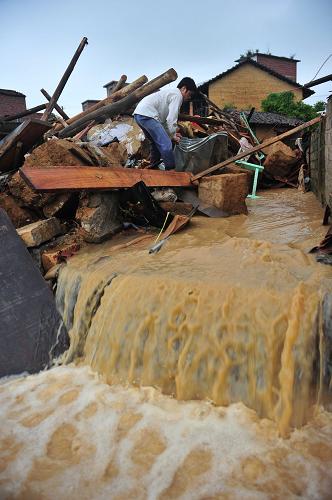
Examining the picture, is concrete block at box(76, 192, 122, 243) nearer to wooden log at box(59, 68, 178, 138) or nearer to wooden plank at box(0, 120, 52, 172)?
wooden plank at box(0, 120, 52, 172)

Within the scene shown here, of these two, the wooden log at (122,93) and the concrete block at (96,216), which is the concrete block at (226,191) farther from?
the wooden log at (122,93)

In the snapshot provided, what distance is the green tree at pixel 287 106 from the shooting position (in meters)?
24.2

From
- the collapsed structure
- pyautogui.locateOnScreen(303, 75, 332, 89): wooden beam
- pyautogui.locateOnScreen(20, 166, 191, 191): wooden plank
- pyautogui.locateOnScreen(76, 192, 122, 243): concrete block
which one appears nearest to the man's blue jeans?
the collapsed structure

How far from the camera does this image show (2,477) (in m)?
1.95

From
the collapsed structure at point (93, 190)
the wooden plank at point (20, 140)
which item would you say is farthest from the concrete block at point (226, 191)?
the wooden plank at point (20, 140)

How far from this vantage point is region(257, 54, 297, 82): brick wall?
2947 centimetres

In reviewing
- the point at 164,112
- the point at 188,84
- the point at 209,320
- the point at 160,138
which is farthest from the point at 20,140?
the point at 209,320

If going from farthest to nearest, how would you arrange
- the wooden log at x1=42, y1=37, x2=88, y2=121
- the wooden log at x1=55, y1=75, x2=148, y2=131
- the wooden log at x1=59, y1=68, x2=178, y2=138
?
the wooden log at x1=42, y1=37, x2=88, y2=121
the wooden log at x1=55, y1=75, x2=148, y2=131
the wooden log at x1=59, y1=68, x2=178, y2=138

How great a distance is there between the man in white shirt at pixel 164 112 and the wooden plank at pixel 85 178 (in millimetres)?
627

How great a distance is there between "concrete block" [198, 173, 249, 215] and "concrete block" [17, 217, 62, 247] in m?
2.14

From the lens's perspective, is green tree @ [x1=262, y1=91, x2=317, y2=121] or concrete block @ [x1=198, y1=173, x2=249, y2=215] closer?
concrete block @ [x1=198, y1=173, x2=249, y2=215]

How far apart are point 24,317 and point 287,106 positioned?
25.3 meters

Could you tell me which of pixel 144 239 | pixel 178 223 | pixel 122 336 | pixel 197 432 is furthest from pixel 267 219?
pixel 197 432

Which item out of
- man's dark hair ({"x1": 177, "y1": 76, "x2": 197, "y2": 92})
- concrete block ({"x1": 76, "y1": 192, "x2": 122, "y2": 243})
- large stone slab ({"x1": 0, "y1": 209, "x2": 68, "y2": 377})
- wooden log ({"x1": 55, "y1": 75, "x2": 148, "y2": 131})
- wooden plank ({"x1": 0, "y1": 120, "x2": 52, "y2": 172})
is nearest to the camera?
large stone slab ({"x1": 0, "y1": 209, "x2": 68, "y2": 377})
